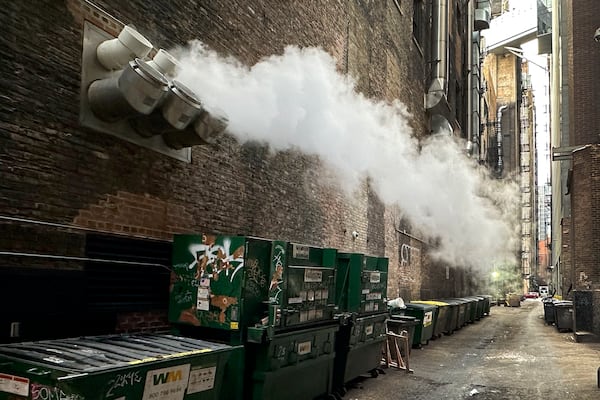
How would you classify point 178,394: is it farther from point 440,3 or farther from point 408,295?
point 440,3

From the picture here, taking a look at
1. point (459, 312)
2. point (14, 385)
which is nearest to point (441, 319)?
point (459, 312)

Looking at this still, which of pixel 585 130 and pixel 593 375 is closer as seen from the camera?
pixel 593 375

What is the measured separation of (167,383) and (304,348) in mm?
2619

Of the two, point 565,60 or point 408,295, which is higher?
point 565,60

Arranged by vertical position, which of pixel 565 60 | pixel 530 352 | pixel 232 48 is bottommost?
pixel 530 352

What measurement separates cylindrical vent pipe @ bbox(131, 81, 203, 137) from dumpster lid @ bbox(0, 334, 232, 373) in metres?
2.24

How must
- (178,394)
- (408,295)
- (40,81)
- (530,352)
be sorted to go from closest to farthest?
(178,394)
(40,81)
(530,352)
(408,295)

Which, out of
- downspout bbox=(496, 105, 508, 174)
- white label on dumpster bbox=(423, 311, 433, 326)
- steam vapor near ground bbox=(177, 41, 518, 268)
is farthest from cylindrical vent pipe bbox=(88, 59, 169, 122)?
downspout bbox=(496, 105, 508, 174)

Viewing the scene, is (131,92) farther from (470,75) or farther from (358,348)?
(470,75)

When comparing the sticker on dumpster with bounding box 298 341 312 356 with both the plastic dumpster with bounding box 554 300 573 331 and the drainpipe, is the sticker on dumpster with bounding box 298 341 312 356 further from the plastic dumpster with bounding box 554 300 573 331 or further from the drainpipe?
Answer: the drainpipe

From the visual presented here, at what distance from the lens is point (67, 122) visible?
569cm

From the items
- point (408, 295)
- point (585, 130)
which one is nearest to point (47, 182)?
point (408, 295)

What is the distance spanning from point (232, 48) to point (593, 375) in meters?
8.04

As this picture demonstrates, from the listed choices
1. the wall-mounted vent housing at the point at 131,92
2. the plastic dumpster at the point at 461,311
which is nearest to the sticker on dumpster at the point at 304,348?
the wall-mounted vent housing at the point at 131,92
